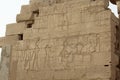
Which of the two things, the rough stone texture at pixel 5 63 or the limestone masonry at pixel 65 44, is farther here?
the rough stone texture at pixel 5 63

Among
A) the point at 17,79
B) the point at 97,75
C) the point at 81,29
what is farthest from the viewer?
the point at 17,79

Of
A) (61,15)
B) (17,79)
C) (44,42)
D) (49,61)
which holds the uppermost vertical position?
(61,15)

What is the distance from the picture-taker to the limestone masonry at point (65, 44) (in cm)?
726

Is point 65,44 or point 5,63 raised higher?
point 65,44

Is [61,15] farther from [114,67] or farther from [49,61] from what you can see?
[114,67]

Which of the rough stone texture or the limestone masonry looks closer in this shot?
the limestone masonry

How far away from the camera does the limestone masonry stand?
726 centimetres

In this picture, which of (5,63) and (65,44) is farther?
(5,63)

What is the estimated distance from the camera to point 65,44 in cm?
777

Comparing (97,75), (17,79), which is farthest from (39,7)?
(97,75)

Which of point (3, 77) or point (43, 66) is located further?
point (3, 77)

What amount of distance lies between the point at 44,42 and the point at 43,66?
0.68 m

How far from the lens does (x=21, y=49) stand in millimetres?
8391

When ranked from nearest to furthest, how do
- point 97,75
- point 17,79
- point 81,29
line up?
point 97,75
point 81,29
point 17,79
